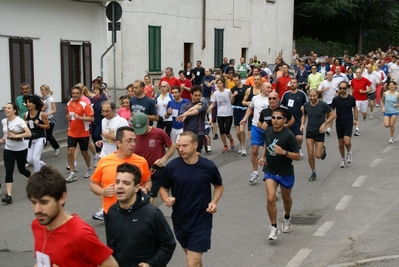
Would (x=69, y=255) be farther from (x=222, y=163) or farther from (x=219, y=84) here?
(x=219, y=84)

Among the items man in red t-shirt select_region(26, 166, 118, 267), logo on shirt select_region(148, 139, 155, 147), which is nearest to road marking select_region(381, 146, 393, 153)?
logo on shirt select_region(148, 139, 155, 147)

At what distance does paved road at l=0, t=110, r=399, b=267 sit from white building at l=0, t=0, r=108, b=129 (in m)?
4.29

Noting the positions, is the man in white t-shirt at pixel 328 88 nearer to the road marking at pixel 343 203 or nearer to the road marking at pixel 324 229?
the road marking at pixel 343 203

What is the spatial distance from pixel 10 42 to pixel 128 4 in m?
9.11

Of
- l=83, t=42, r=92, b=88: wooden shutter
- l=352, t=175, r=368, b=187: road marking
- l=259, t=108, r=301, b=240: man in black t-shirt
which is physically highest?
l=83, t=42, r=92, b=88: wooden shutter

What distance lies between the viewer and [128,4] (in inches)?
1022

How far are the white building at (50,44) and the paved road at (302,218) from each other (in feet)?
14.1

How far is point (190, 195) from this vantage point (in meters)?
6.49

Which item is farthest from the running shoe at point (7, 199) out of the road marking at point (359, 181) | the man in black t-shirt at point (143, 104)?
the road marking at point (359, 181)

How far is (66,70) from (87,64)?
1063mm

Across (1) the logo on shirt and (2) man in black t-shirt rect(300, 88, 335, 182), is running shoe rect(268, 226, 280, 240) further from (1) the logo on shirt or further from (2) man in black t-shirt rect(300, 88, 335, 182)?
(2) man in black t-shirt rect(300, 88, 335, 182)

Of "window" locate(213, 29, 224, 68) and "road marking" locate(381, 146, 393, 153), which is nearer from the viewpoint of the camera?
"road marking" locate(381, 146, 393, 153)

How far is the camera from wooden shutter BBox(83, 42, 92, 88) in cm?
2072

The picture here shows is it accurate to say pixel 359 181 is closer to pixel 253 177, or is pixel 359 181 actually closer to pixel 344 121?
pixel 344 121
